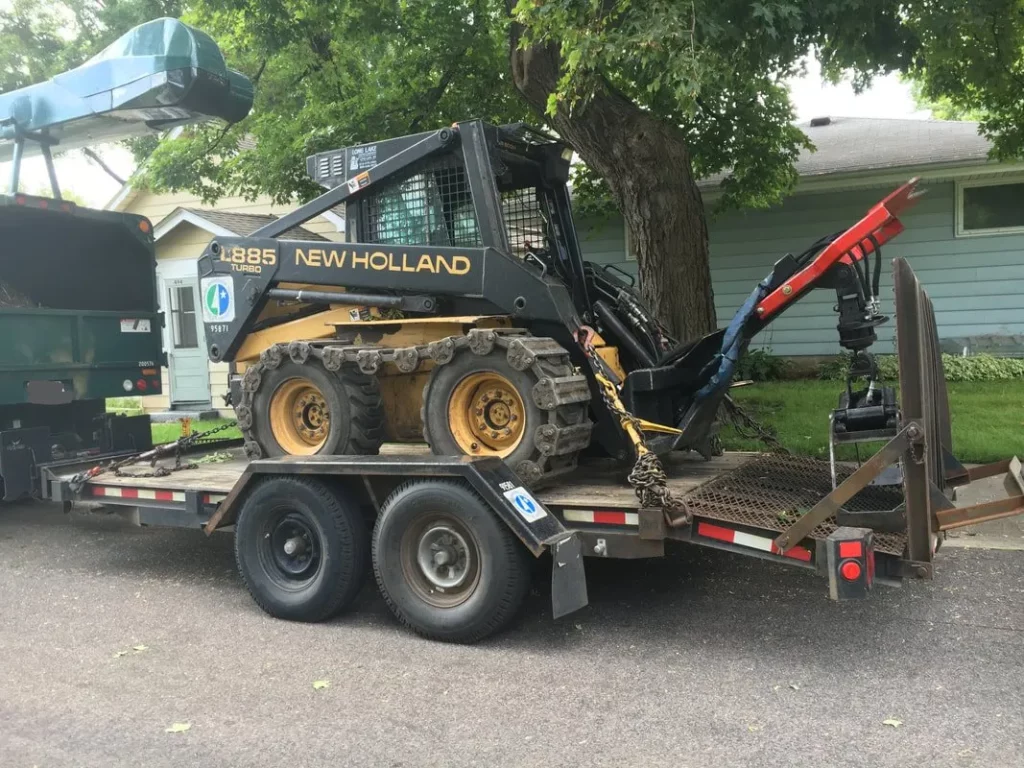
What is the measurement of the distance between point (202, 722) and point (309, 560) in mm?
1504

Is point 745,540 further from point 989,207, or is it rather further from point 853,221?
point 989,207

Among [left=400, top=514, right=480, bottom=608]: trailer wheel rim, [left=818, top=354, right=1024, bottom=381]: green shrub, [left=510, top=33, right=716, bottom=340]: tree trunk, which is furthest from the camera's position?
[left=818, top=354, right=1024, bottom=381]: green shrub

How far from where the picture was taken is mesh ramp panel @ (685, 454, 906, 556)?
434cm

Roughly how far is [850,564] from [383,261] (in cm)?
343

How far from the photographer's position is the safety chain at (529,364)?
4.90 meters

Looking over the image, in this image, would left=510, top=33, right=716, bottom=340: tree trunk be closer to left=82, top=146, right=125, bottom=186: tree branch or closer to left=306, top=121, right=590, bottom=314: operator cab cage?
left=306, top=121, right=590, bottom=314: operator cab cage

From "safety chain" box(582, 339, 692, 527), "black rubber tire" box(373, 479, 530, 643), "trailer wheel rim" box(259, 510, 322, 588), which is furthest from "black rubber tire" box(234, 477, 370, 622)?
"safety chain" box(582, 339, 692, 527)

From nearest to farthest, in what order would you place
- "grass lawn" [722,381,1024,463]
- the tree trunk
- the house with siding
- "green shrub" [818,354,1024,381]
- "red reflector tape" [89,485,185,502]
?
"red reflector tape" [89,485,185,502], "grass lawn" [722,381,1024,463], the tree trunk, "green shrub" [818,354,1024,381], the house with siding

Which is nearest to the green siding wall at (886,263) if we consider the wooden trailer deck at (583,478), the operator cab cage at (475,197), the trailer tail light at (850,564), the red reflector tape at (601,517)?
the operator cab cage at (475,197)

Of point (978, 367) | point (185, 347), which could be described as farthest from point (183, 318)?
point (978, 367)

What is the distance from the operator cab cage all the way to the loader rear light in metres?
2.76

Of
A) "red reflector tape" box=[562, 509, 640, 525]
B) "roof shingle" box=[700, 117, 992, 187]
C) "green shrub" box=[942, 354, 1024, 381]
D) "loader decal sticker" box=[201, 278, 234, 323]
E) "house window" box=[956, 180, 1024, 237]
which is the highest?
"roof shingle" box=[700, 117, 992, 187]

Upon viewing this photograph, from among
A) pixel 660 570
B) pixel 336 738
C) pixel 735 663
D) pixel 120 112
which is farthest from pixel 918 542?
pixel 120 112

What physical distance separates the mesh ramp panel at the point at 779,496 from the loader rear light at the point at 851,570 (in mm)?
207
